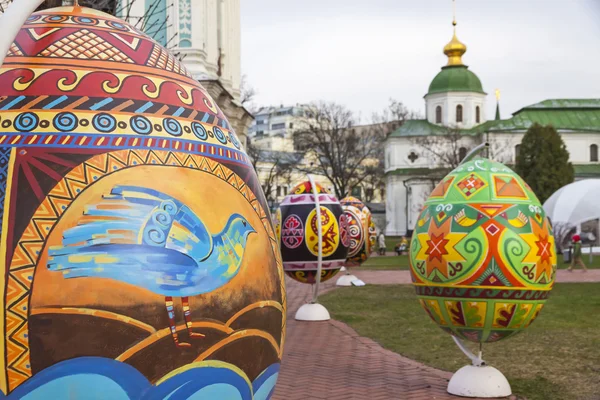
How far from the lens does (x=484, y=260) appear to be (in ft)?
23.5

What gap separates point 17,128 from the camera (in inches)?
101

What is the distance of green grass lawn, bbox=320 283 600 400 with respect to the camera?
847cm

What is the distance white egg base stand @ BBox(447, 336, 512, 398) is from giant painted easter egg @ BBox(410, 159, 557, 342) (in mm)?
358

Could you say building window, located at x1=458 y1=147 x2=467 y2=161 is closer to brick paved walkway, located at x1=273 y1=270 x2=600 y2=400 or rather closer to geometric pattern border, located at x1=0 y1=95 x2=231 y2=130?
brick paved walkway, located at x1=273 y1=270 x2=600 y2=400

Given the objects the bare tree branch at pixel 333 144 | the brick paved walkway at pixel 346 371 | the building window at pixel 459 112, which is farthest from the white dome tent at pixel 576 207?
the building window at pixel 459 112

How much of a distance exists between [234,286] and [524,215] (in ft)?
17.0

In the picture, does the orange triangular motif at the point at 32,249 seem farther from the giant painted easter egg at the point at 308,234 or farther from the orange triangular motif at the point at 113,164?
the giant painted easter egg at the point at 308,234

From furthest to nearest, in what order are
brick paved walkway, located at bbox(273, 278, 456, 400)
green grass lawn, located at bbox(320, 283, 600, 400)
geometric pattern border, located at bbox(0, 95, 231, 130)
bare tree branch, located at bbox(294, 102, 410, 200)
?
bare tree branch, located at bbox(294, 102, 410, 200) → green grass lawn, located at bbox(320, 283, 600, 400) → brick paved walkway, located at bbox(273, 278, 456, 400) → geometric pattern border, located at bbox(0, 95, 231, 130)

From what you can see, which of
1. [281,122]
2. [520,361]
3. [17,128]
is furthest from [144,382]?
[281,122]

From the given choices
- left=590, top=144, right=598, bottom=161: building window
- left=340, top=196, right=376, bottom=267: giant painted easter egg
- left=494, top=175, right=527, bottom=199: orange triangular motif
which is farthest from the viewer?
left=590, top=144, right=598, bottom=161: building window

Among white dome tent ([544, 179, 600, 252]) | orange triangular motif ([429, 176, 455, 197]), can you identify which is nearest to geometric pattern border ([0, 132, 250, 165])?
orange triangular motif ([429, 176, 455, 197])

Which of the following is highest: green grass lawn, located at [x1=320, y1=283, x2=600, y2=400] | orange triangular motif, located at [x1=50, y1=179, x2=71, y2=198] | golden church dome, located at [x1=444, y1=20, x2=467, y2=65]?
golden church dome, located at [x1=444, y1=20, x2=467, y2=65]

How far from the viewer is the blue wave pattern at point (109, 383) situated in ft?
7.84

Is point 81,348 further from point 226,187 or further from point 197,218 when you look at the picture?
point 226,187
